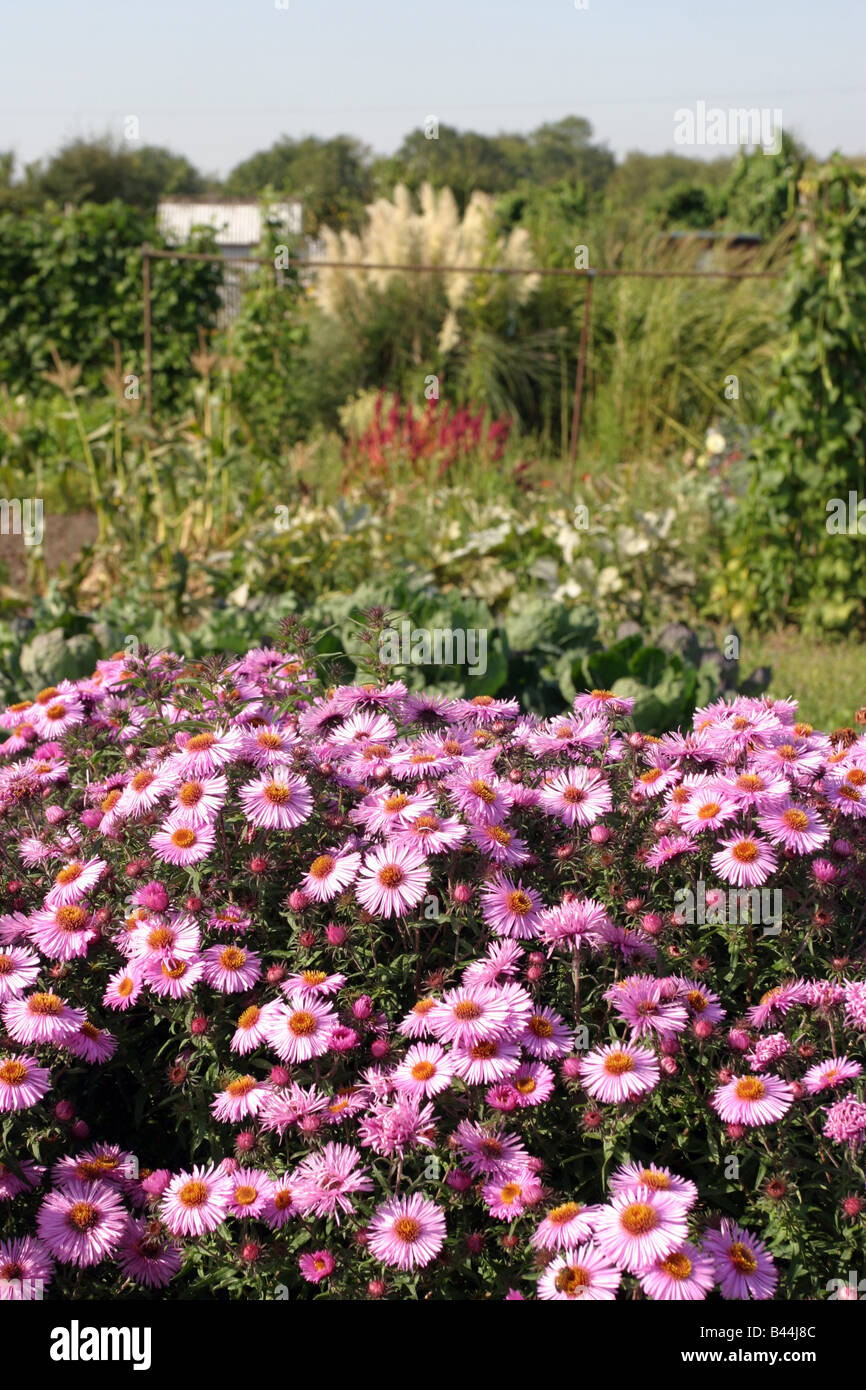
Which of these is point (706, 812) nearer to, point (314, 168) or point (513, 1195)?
point (513, 1195)

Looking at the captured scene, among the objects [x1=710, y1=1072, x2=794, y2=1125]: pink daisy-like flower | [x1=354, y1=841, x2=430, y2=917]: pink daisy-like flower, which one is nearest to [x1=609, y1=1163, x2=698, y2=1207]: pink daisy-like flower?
[x1=710, y1=1072, x2=794, y2=1125]: pink daisy-like flower

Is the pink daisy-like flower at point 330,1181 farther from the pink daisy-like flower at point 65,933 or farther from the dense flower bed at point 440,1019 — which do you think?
the pink daisy-like flower at point 65,933

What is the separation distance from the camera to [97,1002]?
1.74 m

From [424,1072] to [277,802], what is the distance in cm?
42

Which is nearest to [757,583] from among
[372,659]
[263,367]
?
[263,367]

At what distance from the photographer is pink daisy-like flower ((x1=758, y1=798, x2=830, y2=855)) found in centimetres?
162

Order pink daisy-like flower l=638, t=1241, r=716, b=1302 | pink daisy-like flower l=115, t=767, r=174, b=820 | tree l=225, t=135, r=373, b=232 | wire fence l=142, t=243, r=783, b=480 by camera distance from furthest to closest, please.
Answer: tree l=225, t=135, r=373, b=232 < wire fence l=142, t=243, r=783, b=480 < pink daisy-like flower l=115, t=767, r=174, b=820 < pink daisy-like flower l=638, t=1241, r=716, b=1302

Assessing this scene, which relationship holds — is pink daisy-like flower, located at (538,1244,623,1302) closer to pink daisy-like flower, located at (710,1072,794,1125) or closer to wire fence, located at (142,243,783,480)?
pink daisy-like flower, located at (710,1072,794,1125)

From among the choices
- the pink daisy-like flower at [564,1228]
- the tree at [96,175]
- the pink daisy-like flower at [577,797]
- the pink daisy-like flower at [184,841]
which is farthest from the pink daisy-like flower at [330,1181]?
the tree at [96,175]

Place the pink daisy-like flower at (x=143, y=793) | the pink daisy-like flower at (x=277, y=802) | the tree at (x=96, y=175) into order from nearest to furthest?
the pink daisy-like flower at (x=277, y=802) → the pink daisy-like flower at (x=143, y=793) → the tree at (x=96, y=175)

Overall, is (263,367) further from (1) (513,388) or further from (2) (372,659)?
(2) (372,659)

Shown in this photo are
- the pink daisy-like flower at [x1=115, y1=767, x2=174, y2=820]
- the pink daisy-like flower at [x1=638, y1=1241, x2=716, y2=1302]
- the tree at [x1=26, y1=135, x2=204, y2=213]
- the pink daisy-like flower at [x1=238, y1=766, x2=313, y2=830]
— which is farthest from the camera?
the tree at [x1=26, y1=135, x2=204, y2=213]

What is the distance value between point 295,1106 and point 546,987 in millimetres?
423

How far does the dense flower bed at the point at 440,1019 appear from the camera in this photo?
144 cm
